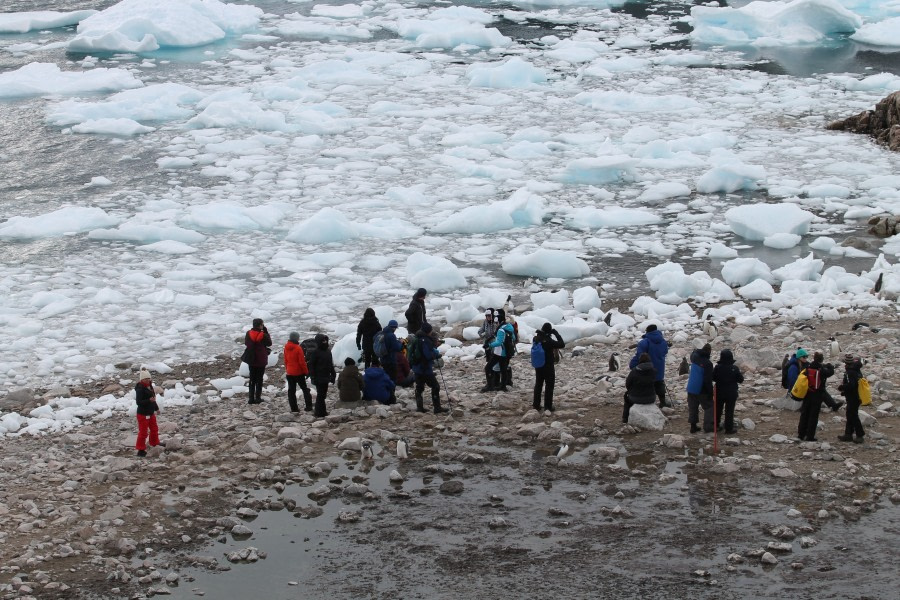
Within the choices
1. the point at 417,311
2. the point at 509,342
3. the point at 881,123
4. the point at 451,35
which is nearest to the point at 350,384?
the point at 417,311

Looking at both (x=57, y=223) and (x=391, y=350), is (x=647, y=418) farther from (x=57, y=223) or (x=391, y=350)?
(x=57, y=223)

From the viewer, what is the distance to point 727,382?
10234 mm

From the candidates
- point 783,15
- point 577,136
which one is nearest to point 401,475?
point 577,136

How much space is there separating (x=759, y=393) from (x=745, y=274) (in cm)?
486

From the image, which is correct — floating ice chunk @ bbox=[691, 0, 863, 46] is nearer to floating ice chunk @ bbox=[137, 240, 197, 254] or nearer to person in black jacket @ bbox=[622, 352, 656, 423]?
floating ice chunk @ bbox=[137, 240, 197, 254]

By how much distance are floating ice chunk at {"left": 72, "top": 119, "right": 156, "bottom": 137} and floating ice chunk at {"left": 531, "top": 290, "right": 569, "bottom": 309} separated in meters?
13.1

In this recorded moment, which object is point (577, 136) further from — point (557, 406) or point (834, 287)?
point (557, 406)

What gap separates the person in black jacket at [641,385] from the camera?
10719 millimetres

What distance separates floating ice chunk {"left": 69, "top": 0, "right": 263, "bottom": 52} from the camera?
32.9m

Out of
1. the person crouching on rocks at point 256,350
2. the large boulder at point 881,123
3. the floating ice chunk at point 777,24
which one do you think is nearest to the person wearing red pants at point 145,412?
the person crouching on rocks at point 256,350

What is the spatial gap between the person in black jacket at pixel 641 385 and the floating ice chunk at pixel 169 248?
926 cm

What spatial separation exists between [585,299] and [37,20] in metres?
27.9

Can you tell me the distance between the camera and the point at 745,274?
1608 centimetres

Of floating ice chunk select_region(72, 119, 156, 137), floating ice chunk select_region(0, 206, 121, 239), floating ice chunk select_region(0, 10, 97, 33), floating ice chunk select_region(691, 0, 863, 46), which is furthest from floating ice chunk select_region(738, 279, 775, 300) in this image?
floating ice chunk select_region(0, 10, 97, 33)
